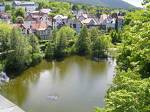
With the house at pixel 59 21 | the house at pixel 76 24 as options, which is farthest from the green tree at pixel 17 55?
Result: the house at pixel 76 24

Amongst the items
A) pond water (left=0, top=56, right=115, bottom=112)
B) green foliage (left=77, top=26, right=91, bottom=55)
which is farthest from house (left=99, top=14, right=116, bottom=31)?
pond water (left=0, top=56, right=115, bottom=112)

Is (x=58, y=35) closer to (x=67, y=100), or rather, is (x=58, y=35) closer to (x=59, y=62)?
(x=59, y=62)

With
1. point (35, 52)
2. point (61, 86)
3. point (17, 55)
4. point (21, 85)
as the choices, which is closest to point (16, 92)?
point (21, 85)

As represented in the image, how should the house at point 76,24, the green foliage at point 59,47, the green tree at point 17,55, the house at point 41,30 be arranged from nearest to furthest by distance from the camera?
the green tree at point 17,55 → the green foliage at point 59,47 → the house at point 41,30 → the house at point 76,24

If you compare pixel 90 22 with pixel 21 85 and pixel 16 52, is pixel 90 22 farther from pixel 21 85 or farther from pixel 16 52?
pixel 21 85

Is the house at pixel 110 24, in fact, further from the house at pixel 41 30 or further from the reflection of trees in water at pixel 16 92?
the reflection of trees in water at pixel 16 92

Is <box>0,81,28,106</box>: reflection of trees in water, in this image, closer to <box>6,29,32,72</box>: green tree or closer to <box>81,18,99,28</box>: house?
<box>6,29,32,72</box>: green tree
